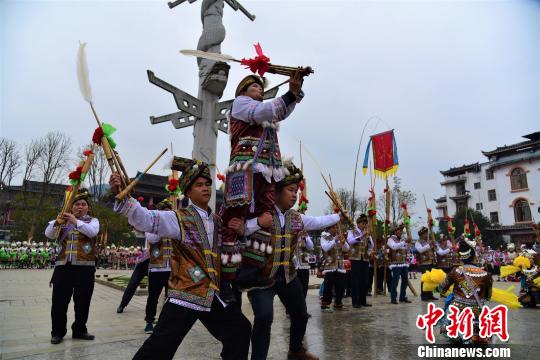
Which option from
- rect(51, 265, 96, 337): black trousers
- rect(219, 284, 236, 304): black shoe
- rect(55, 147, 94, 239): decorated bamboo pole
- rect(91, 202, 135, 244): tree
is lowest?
rect(51, 265, 96, 337): black trousers

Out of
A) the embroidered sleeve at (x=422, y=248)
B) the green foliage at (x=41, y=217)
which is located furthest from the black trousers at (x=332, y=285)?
the green foliage at (x=41, y=217)

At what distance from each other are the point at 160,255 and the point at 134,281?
1.30 metres

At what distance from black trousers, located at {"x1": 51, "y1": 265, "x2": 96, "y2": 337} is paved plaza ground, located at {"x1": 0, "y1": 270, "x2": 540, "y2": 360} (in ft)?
0.65

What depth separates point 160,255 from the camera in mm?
6453

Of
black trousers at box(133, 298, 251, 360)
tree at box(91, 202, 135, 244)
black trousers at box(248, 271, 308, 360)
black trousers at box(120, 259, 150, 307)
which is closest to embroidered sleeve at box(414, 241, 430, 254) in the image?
black trousers at box(120, 259, 150, 307)

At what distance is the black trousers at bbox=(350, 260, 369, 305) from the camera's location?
8.27 m

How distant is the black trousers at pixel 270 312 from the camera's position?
316cm

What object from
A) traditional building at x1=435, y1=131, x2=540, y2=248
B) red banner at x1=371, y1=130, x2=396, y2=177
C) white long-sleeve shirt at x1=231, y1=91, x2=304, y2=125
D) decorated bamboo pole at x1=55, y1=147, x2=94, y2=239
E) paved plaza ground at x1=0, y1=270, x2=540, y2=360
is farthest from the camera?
traditional building at x1=435, y1=131, x2=540, y2=248

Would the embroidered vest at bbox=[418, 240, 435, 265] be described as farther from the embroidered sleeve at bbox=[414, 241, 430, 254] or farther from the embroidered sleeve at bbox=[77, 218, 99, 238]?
the embroidered sleeve at bbox=[77, 218, 99, 238]

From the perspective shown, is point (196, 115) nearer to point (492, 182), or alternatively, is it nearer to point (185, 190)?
point (185, 190)

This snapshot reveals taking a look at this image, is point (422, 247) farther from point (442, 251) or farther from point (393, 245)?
point (393, 245)

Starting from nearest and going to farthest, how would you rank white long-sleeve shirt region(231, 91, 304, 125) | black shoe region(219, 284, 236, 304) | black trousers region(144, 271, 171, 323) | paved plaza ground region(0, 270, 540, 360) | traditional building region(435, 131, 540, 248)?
black shoe region(219, 284, 236, 304)
white long-sleeve shirt region(231, 91, 304, 125)
paved plaza ground region(0, 270, 540, 360)
black trousers region(144, 271, 171, 323)
traditional building region(435, 131, 540, 248)

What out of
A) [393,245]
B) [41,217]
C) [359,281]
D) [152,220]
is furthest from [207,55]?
[41,217]

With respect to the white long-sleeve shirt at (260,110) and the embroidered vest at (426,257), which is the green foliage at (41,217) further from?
the white long-sleeve shirt at (260,110)
